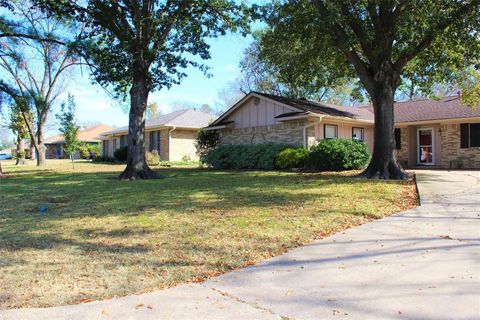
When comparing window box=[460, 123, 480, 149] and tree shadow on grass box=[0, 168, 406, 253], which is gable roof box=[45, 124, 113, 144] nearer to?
tree shadow on grass box=[0, 168, 406, 253]

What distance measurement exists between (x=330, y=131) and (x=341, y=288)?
58.1ft

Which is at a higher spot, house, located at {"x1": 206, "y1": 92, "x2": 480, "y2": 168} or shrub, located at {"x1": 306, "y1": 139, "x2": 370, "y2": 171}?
house, located at {"x1": 206, "y1": 92, "x2": 480, "y2": 168}

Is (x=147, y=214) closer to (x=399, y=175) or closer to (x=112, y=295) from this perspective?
(x=112, y=295)

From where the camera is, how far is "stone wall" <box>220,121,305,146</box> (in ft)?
66.8

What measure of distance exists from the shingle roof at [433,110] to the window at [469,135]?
605 millimetres

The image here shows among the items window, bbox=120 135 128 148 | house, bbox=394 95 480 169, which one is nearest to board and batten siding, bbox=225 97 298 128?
house, bbox=394 95 480 169

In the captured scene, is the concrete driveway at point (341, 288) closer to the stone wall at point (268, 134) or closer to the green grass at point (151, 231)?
the green grass at point (151, 231)

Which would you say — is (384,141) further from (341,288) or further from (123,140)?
(123,140)

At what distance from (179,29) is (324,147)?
A: 7792 mm

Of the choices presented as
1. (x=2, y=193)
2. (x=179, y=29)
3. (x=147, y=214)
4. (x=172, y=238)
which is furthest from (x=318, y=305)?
(x=179, y=29)

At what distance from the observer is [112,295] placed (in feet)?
13.0

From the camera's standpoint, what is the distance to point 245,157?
21016mm

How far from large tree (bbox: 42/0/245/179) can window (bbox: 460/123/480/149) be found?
1227 centimetres

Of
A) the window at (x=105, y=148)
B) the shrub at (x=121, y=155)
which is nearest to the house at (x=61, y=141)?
the window at (x=105, y=148)
